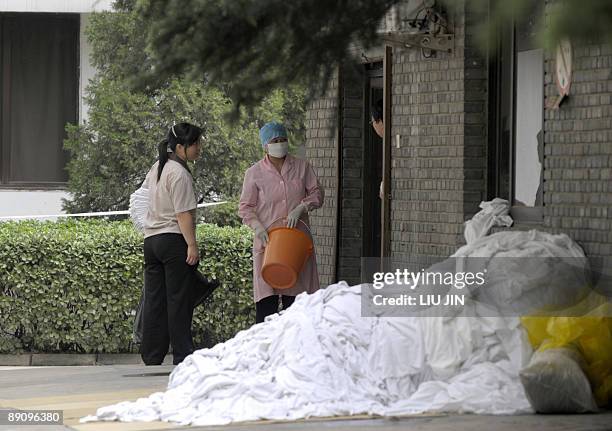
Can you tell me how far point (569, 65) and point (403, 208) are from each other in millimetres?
2721

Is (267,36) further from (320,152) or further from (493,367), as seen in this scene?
(320,152)

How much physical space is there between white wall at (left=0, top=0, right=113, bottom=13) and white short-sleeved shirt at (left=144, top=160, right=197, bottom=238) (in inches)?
396

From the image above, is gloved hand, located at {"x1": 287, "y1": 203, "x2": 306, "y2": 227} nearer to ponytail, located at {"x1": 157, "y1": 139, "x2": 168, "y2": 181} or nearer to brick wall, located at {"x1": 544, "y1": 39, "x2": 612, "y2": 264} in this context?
ponytail, located at {"x1": 157, "y1": 139, "x2": 168, "y2": 181}

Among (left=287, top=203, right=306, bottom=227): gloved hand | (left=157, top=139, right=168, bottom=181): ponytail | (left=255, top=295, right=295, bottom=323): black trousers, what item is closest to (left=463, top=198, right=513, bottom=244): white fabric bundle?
(left=287, top=203, right=306, bottom=227): gloved hand

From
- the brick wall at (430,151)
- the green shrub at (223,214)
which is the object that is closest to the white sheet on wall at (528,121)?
the brick wall at (430,151)

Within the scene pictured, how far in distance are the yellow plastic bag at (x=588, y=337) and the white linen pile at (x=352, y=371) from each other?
0.43 feet

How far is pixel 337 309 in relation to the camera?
9.09m

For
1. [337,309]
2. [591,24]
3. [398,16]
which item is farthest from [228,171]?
[591,24]

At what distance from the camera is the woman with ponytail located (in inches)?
428

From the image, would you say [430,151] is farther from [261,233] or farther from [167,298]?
[167,298]

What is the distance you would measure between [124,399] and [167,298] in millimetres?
1790

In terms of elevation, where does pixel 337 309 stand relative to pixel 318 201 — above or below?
below

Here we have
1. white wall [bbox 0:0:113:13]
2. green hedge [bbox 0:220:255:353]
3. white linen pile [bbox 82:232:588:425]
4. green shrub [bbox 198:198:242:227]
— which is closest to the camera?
white linen pile [bbox 82:232:588:425]

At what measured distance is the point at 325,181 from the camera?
1323 centimetres
